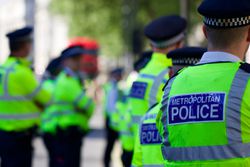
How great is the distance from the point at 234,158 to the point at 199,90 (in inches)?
14.5

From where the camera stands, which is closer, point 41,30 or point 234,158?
point 234,158

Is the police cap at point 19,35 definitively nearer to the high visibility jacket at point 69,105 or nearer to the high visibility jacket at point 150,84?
the high visibility jacket at point 69,105

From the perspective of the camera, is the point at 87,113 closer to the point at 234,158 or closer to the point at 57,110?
the point at 57,110

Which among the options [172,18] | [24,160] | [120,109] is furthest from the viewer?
[120,109]

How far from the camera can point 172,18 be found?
7219mm

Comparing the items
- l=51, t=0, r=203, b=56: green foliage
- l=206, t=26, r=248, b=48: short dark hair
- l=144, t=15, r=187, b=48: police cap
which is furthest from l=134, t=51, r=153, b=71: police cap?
l=51, t=0, r=203, b=56: green foliage

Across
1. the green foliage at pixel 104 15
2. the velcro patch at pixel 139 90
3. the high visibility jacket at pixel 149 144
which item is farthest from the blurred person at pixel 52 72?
the green foliage at pixel 104 15

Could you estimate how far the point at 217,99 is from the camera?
4090mm

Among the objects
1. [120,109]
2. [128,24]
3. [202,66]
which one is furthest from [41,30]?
[202,66]

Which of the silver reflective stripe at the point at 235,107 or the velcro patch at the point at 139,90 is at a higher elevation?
the silver reflective stripe at the point at 235,107

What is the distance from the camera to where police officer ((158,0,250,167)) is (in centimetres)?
405

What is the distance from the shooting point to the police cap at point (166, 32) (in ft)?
22.7

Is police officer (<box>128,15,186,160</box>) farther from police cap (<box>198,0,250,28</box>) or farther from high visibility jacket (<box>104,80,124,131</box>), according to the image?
high visibility jacket (<box>104,80,124,131</box>)

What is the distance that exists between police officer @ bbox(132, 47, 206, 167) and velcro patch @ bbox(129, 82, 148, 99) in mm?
1895
